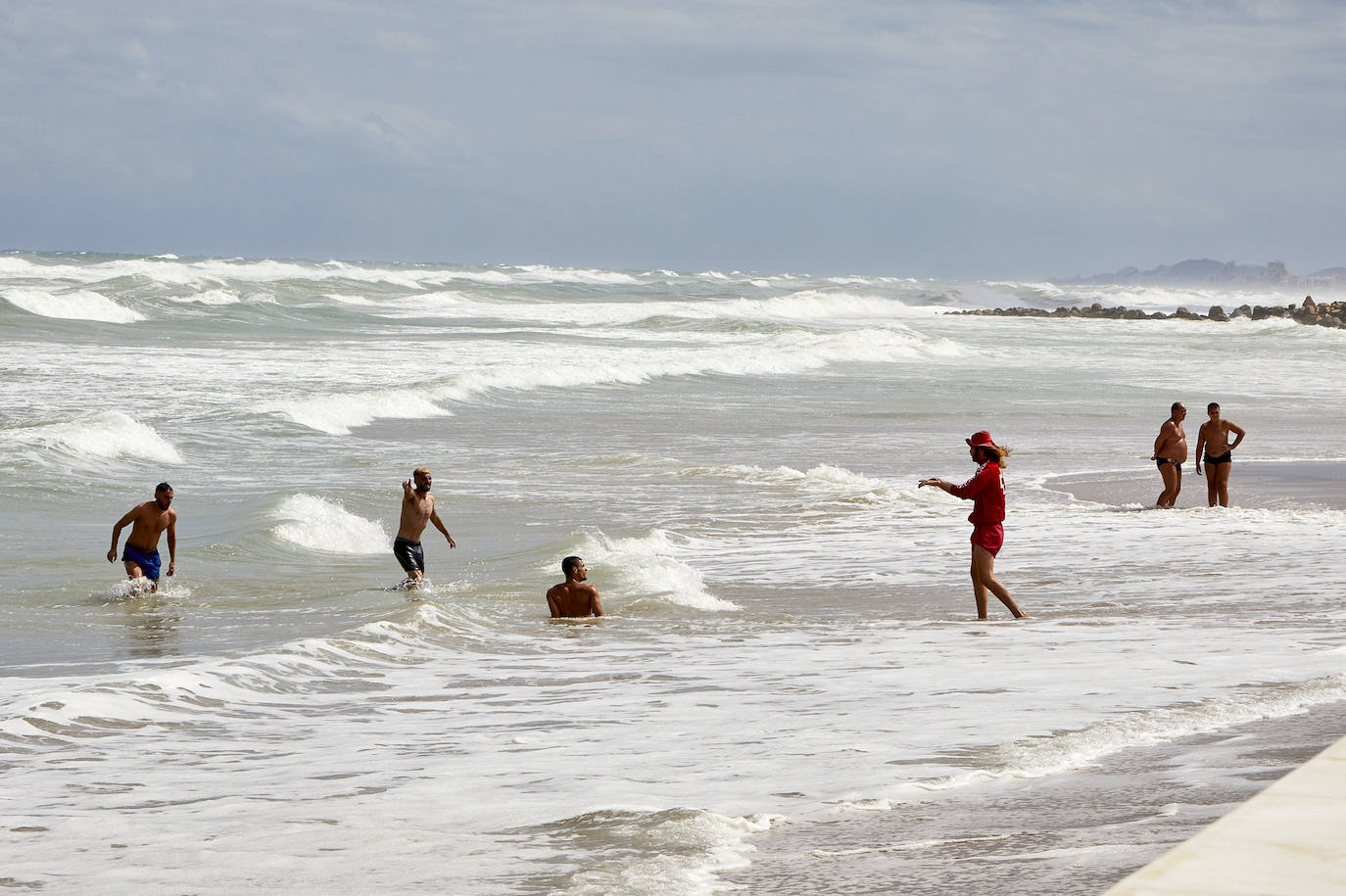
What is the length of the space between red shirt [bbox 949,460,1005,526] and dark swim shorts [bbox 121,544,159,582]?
19.1 ft

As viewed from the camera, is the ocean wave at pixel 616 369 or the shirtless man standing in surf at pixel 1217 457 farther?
the ocean wave at pixel 616 369

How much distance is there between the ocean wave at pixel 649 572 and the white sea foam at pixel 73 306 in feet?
130

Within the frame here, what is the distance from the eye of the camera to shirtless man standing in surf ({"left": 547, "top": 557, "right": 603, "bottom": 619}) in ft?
32.3

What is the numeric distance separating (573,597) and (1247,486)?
10.6m

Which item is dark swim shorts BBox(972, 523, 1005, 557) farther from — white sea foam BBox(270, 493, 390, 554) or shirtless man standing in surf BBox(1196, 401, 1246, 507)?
shirtless man standing in surf BBox(1196, 401, 1246, 507)

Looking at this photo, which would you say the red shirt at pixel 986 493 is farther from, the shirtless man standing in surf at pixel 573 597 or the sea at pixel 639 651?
the shirtless man standing in surf at pixel 573 597

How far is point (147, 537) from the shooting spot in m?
10.8

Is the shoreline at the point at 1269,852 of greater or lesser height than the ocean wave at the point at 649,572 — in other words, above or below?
above

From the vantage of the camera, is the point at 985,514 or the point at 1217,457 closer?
the point at 985,514

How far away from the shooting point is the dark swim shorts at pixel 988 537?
32.3 ft

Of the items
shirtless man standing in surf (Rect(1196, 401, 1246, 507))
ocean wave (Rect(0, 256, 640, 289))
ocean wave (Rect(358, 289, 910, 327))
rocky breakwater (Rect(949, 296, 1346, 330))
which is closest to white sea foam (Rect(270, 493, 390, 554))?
shirtless man standing in surf (Rect(1196, 401, 1246, 507))

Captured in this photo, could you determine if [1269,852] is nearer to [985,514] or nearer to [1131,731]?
[1131,731]

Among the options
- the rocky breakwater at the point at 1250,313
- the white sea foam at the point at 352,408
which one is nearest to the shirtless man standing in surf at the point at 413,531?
the white sea foam at the point at 352,408

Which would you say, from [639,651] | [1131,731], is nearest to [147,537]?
[639,651]
